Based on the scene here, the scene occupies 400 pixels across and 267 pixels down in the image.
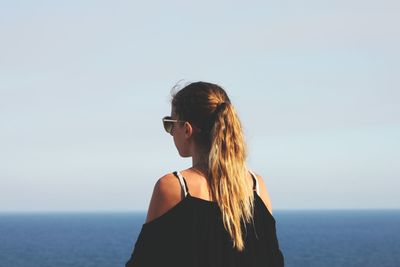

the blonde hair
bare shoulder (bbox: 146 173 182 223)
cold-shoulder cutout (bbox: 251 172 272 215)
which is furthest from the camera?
cold-shoulder cutout (bbox: 251 172 272 215)

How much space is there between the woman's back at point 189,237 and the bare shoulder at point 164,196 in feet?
0.05

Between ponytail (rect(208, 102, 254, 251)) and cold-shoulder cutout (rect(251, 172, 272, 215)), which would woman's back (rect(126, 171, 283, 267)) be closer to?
ponytail (rect(208, 102, 254, 251))

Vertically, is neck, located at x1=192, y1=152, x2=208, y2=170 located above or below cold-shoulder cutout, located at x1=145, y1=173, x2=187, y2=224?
above

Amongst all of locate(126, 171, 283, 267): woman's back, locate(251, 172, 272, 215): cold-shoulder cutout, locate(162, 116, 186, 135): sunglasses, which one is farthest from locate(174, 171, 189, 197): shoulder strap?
locate(251, 172, 272, 215): cold-shoulder cutout

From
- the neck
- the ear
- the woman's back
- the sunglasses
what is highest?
the sunglasses

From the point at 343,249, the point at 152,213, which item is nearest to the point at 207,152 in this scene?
the point at 152,213

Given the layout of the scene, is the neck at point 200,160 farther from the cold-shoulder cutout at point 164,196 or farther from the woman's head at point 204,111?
the cold-shoulder cutout at point 164,196

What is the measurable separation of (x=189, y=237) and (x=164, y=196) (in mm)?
221

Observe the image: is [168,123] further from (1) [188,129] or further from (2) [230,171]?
(2) [230,171]

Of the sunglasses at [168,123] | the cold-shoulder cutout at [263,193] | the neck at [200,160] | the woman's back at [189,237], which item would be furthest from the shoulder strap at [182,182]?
the cold-shoulder cutout at [263,193]

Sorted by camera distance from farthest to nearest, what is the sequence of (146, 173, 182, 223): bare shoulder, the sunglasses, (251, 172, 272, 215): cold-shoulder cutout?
(251, 172, 272, 215): cold-shoulder cutout, the sunglasses, (146, 173, 182, 223): bare shoulder

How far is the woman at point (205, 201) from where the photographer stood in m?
3.04

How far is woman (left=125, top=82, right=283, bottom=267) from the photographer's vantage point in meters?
3.04

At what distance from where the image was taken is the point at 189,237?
307 cm
